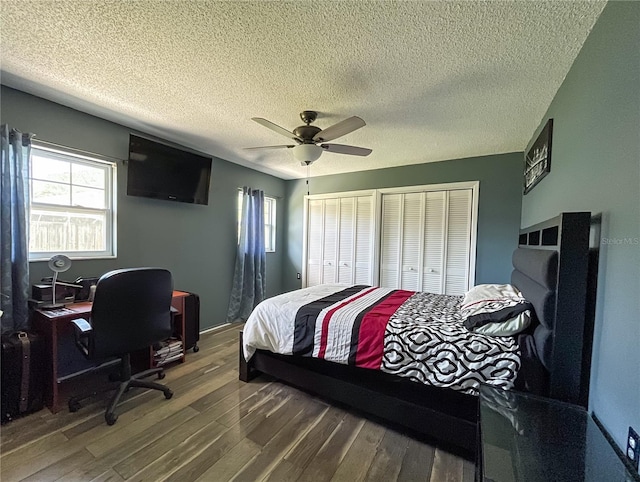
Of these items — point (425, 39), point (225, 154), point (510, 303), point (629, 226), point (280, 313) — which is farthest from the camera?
point (225, 154)

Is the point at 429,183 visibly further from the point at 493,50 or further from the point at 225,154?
the point at 225,154

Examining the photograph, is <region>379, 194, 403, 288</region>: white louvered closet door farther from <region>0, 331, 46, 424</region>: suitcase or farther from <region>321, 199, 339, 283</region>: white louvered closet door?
<region>0, 331, 46, 424</region>: suitcase

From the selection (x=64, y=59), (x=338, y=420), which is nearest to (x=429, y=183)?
(x=338, y=420)

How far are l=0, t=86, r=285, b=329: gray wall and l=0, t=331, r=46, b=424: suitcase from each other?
614 mm

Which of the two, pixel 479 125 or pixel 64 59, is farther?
pixel 479 125

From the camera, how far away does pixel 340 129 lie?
206 cm

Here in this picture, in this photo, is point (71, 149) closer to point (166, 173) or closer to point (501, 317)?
point (166, 173)

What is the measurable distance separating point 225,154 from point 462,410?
3.83 meters

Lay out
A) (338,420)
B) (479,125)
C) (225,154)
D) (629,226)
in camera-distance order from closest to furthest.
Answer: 1. (629,226)
2. (338,420)
3. (479,125)
4. (225,154)

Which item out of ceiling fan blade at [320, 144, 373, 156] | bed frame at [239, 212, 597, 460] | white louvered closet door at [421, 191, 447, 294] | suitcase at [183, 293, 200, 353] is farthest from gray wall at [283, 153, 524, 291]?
suitcase at [183, 293, 200, 353]

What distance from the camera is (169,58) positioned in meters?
Answer: 1.73

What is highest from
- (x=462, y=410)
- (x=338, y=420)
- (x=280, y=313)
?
(x=280, y=313)

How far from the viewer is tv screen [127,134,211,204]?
2840 mm

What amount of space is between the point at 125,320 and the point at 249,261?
2324 millimetres
